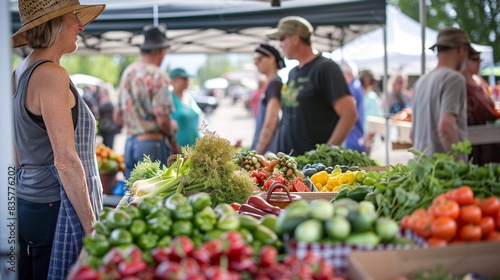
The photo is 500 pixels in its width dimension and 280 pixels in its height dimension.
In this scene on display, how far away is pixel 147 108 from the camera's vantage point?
640 cm

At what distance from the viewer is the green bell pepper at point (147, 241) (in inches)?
89.5

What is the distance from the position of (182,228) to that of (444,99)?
12.4ft

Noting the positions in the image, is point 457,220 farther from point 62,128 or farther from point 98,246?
point 62,128

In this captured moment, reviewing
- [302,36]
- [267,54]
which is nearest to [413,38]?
[267,54]

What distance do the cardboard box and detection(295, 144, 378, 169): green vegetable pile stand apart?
3.01 meters

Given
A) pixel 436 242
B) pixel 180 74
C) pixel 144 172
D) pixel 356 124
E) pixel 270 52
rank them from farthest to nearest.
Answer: pixel 356 124
pixel 180 74
pixel 270 52
pixel 144 172
pixel 436 242

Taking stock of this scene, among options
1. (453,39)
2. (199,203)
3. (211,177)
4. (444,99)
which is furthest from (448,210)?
(453,39)

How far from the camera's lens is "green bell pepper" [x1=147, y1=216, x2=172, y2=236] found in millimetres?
2342

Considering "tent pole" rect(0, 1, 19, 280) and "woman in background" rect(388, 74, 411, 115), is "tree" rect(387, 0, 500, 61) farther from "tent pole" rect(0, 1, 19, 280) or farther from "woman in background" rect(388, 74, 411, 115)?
"tent pole" rect(0, 1, 19, 280)

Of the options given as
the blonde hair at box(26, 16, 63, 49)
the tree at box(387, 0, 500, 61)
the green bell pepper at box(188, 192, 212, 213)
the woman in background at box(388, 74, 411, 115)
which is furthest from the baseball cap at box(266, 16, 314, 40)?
the woman in background at box(388, 74, 411, 115)

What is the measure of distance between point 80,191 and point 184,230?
3.62 ft

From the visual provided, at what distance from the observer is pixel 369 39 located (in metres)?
11.8

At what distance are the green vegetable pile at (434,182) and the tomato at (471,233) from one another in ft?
1.07

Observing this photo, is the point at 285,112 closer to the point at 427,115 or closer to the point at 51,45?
the point at 427,115
